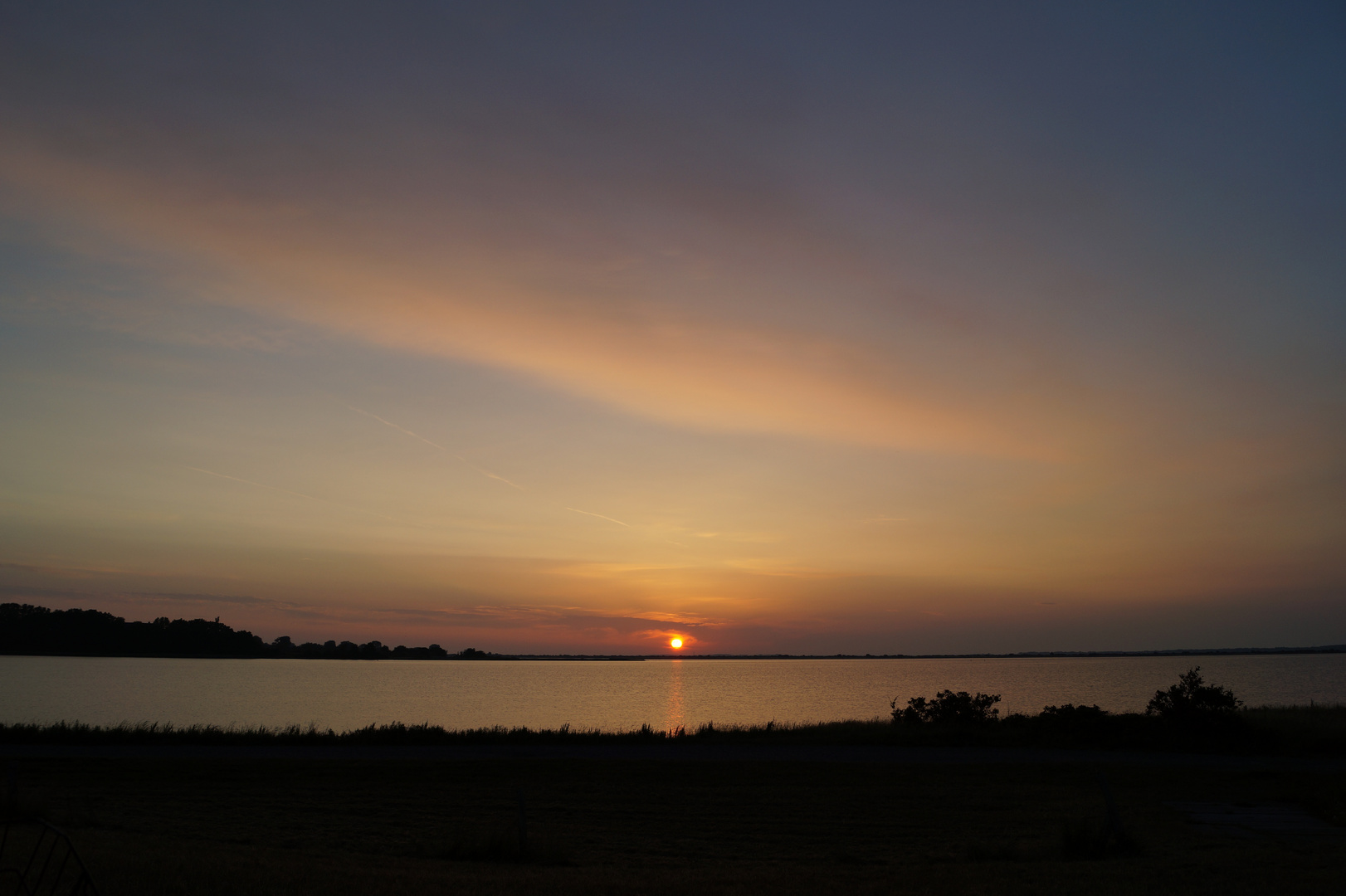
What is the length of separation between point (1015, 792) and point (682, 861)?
36.5 feet

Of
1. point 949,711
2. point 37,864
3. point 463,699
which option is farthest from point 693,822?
point 463,699

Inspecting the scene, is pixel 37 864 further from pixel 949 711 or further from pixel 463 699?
pixel 463 699

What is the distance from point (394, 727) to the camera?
33812 millimetres

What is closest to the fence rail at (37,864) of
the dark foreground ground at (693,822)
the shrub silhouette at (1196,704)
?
the dark foreground ground at (693,822)

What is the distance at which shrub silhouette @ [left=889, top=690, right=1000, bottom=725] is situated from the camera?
39.2 m

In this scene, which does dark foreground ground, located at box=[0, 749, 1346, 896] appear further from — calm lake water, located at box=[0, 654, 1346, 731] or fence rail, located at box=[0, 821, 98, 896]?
calm lake water, located at box=[0, 654, 1346, 731]

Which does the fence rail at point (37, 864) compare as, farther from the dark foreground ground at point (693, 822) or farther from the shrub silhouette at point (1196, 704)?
the shrub silhouette at point (1196, 704)

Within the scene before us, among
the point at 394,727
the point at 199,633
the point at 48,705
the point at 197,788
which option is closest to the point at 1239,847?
the point at 197,788

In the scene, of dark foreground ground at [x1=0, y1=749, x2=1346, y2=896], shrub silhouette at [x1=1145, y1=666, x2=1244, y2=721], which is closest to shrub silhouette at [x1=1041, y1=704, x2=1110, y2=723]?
shrub silhouette at [x1=1145, y1=666, x2=1244, y2=721]

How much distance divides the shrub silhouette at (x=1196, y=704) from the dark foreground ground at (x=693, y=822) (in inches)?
159

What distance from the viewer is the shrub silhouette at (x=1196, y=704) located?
3092 cm

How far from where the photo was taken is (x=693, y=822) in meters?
18.9

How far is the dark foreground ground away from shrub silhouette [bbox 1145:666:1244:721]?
4.05 m

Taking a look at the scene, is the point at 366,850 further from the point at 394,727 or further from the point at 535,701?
the point at 535,701
